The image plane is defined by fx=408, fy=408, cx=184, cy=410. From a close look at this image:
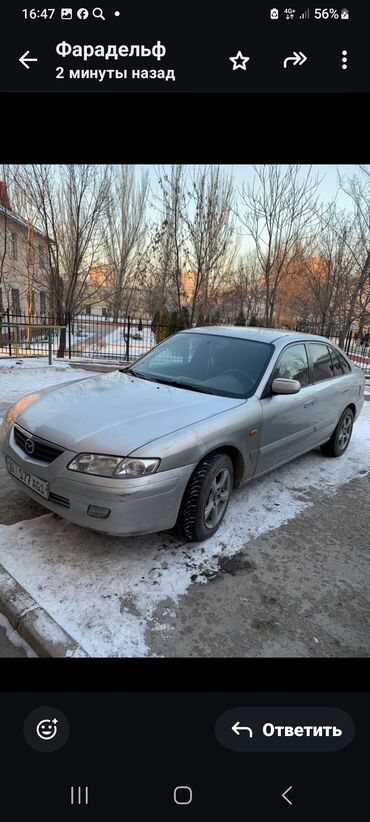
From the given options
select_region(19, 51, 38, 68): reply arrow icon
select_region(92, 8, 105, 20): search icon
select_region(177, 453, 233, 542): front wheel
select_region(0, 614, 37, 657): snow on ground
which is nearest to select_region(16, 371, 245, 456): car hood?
select_region(177, 453, 233, 542): front wheel

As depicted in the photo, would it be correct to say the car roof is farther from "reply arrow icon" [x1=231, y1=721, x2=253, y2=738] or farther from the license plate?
"reply arrow icon" [x1=231, y1=721, x2=253, y2=738]

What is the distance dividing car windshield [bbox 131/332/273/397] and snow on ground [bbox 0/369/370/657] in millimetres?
1094

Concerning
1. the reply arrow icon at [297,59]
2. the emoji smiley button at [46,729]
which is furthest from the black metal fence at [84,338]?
the emoji smiley button at [46,729]

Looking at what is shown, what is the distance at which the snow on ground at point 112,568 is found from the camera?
215 centimetres

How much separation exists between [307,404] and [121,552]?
7.60ft

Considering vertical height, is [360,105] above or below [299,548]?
above

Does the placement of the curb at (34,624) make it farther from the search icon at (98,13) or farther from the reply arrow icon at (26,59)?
the search icon at (98,13)

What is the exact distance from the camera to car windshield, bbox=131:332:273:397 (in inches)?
136

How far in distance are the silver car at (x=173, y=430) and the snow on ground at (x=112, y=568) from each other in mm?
232

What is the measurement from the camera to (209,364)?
3.75 metres

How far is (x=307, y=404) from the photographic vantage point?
4.04 metres

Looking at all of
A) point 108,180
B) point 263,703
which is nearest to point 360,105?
point 263,703

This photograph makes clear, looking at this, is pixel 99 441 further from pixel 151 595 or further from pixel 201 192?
pixel 201 192

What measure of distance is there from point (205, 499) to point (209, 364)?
1.40m
